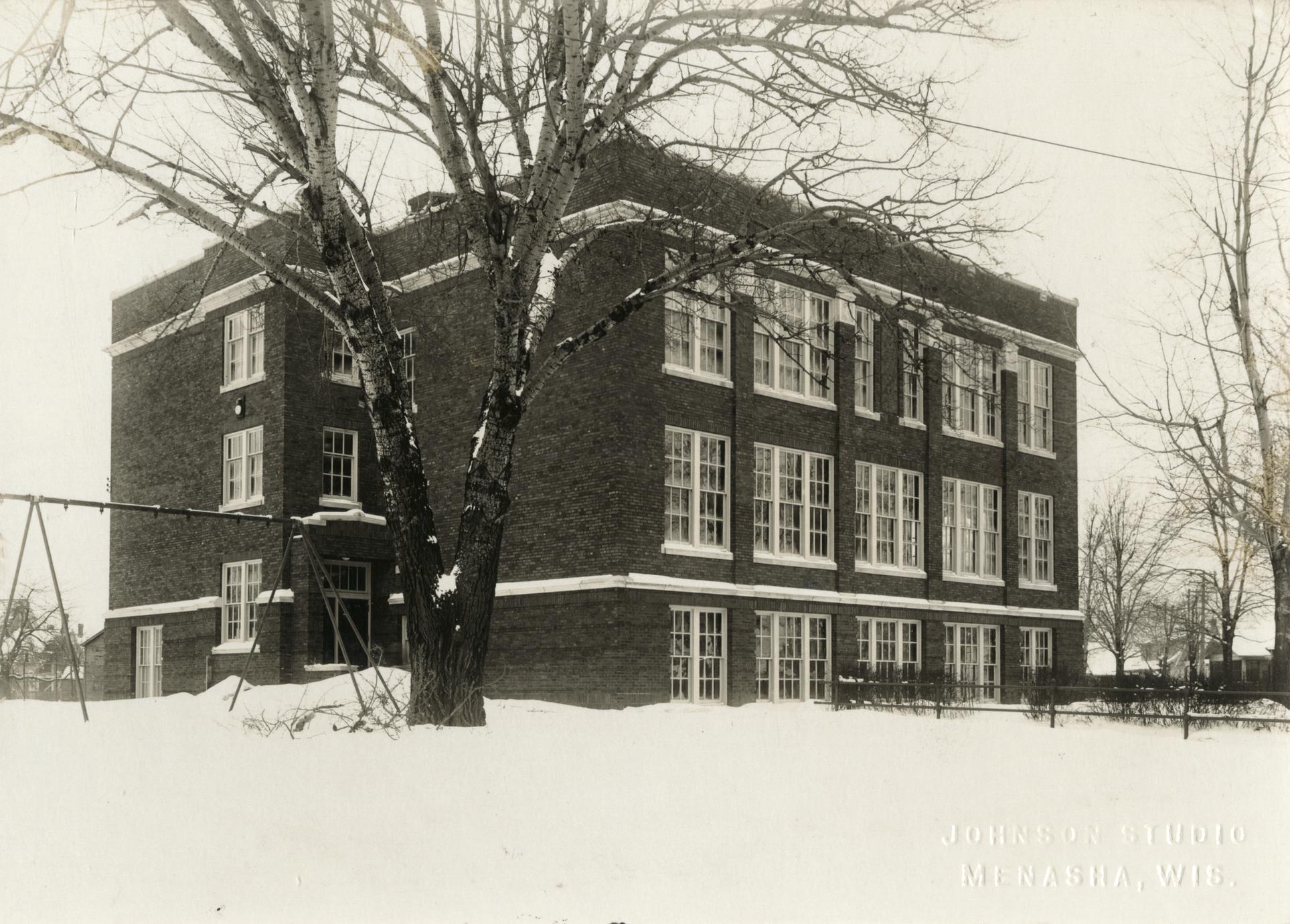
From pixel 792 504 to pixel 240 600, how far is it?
44.1 feet

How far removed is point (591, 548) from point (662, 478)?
196 centimetres

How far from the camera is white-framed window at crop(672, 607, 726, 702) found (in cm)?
2569

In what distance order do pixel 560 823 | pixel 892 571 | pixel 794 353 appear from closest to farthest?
pixel 560 823, pixel 794 353, pixel 892 571

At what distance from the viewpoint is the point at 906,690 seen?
2694cm

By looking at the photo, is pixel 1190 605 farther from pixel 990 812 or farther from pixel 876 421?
pixel 990 812

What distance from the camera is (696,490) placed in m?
26.5

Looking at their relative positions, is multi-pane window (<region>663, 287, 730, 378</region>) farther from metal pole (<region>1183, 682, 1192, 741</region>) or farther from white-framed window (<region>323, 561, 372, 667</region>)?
metal pole (<region>1183, 682, 1192, 741</region>)

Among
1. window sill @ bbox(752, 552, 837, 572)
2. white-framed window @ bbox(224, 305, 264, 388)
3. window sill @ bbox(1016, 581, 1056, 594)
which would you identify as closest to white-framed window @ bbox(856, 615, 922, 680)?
window sill @ bbox(752, 552, 837, 572)

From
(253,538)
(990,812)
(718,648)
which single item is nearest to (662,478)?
(718,648)

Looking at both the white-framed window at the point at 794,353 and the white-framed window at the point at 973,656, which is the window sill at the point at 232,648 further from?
the white-framed window at the point at 973,656

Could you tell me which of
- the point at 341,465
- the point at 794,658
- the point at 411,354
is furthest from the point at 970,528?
the point at 341,465

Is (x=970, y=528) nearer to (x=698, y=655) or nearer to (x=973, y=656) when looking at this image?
(x=973, y=656)

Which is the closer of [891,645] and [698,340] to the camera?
[698,340]

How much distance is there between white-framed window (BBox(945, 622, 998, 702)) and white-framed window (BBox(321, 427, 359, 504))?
49.9ft
